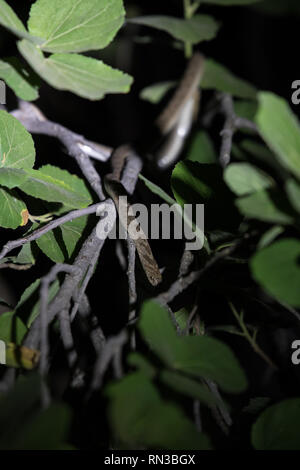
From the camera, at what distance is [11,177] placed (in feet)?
1.30

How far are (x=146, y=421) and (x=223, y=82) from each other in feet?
2.09

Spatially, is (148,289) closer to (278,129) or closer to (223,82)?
(278,129)

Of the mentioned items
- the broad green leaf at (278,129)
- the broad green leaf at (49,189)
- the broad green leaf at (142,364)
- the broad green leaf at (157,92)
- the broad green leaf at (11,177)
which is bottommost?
the broad green leaf at (142,364)

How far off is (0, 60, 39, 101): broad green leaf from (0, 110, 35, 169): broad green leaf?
0.48ft

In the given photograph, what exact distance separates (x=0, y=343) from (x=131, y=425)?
16cm

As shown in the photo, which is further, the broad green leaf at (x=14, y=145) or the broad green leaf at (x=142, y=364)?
the broad green leaf at (x=14, y=145)

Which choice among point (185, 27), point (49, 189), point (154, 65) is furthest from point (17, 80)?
point (154, 65)

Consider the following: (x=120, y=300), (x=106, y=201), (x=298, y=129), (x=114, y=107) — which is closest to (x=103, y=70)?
(x=106, y=201)

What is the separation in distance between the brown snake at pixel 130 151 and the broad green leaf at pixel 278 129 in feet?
0.70

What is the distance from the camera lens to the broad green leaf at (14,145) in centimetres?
41

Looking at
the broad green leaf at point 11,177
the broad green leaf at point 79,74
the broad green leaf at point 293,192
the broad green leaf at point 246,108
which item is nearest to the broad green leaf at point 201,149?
the broad green leaf at point 246,108

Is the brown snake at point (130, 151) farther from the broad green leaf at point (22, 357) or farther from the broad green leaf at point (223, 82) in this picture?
the broad green leaf at point (22, 357)

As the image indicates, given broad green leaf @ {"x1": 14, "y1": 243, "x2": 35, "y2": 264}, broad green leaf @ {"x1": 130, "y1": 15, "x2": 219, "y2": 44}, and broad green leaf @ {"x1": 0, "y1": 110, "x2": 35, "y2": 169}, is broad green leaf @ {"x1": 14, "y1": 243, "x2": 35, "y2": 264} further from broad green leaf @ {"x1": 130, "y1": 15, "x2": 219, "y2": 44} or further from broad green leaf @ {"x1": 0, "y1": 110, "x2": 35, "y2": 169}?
broad green leaf @ {"x1": 130, "y1": 15, "x2": 219, "y2": 44}

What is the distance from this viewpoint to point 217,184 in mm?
405
